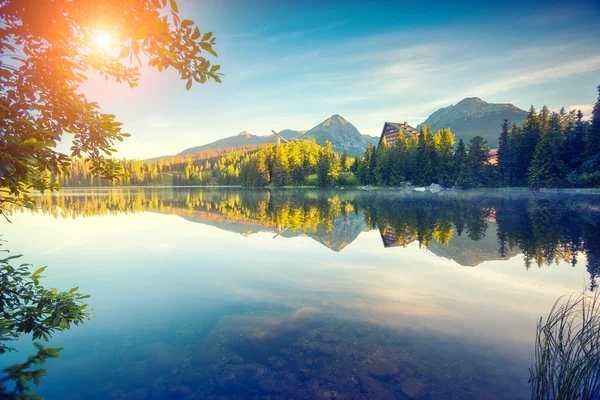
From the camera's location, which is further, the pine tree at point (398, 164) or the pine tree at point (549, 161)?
the pine tree at point (398, 164)

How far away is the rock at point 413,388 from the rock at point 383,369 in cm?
26

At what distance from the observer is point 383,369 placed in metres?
4.89

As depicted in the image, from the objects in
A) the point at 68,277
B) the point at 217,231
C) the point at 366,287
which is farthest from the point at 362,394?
the point at 217,231

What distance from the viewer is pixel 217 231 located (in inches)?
768

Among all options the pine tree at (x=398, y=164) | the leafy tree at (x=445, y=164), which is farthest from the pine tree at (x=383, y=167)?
the leafy tree at (x=445, y=164)

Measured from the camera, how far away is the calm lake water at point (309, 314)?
15.1ft

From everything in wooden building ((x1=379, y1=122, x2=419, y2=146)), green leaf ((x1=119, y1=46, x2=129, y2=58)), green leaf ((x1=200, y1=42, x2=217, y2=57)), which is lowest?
green leaf ((x1=119, y1=46, x2=129, y2=58))

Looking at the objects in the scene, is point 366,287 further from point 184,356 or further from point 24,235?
point 24,235

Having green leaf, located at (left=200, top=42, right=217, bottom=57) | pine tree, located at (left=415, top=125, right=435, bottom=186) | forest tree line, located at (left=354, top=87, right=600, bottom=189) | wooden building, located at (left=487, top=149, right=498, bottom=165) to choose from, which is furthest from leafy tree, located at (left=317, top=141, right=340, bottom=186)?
green leaf, located at (left=200, top=42, right=217, bottom=57)

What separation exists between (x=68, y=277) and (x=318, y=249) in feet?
32.2

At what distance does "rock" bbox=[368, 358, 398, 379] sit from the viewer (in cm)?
475

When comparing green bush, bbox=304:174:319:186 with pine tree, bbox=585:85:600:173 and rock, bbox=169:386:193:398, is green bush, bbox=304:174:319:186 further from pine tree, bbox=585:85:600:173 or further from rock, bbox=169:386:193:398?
rock, bbox=169:386:193:398

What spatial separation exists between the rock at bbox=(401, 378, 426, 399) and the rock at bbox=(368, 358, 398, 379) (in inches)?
10.3

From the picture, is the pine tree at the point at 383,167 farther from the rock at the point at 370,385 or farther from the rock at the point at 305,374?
the rock at the point at 305,374
